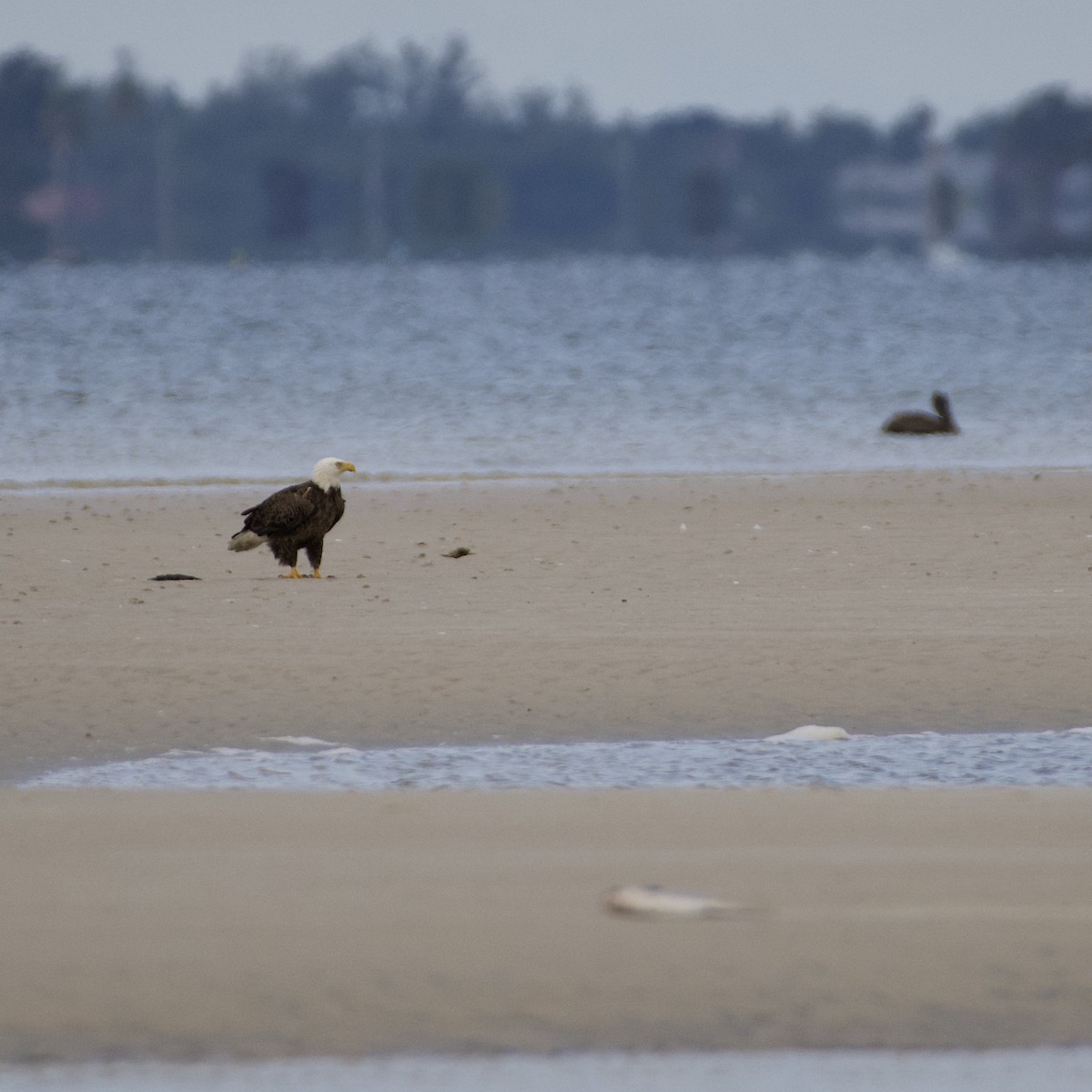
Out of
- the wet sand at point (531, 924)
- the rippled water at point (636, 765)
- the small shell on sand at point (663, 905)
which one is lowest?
the rippled water at point (636, 765)

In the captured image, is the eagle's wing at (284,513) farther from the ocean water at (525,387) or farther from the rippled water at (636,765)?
the ocean water at (525,387)

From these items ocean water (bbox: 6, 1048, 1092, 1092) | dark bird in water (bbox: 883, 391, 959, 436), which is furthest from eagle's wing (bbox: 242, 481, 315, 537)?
dark bird in water (bbox: 883, 391, 959, 436)

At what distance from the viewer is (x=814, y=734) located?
27.4 feet

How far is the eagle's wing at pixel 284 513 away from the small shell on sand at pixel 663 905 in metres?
6.28

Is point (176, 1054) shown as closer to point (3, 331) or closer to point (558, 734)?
point (558, 734)

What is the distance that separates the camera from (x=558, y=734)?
8.50 metres

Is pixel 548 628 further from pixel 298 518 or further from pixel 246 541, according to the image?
pixel 246 541

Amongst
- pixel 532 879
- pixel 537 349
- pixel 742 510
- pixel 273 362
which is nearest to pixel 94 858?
pixel 532 879

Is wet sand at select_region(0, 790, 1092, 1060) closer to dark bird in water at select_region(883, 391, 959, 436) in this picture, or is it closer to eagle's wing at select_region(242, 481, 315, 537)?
eagle's wing at select_region(242, 481, 315, 537)

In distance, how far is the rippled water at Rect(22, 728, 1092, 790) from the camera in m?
7.53

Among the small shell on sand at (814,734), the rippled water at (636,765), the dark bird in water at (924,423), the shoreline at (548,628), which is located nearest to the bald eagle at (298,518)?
the shoreline at (548,628)

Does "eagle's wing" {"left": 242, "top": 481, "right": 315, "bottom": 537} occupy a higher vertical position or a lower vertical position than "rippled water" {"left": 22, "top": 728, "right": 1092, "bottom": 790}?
higher

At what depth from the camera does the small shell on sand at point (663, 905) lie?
225 inches

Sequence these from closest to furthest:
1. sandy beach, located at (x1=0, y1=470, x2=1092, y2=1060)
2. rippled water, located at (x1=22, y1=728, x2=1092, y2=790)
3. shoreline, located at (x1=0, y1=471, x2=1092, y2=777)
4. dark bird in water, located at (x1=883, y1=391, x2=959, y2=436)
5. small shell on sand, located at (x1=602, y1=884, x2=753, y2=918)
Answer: sandy beach, located at (x1=0, y1=470, x2=1092, y2=1060), small shell on sand, located at (x1=602, y1=884, x2=753, y2=918), rippled water, located at (x1=22, y1=728, x2=1092, y2=790), shoreline, located at (x1=0, y1=471, x2=1092, y2=777), dark bird in water, located at (x1=883, y1=391, x2=959, y2=436)
